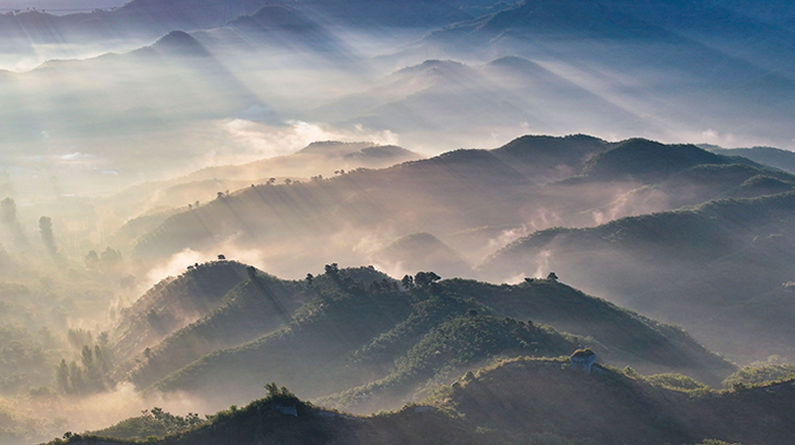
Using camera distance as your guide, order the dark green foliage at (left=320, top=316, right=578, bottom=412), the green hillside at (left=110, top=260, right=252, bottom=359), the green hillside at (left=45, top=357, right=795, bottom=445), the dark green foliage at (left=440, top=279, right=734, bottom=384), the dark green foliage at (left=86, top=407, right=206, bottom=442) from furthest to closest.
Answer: the green hillside at (left=110, top=260, right=252, bottom=359)
the dark green foliage at (left=440, top=279, right=734, bottom=384)
the dark green foliage at (left=320, top=316, right=578, bottom=412)
the dark green foliage at (left=86, top=407, right=206, bottom=442)
the green hillside at (left=45, top=357, right=795, bottom=445)

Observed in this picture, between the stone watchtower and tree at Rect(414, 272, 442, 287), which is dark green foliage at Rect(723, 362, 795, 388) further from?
tree at Rect(414, 272, 442, 287)

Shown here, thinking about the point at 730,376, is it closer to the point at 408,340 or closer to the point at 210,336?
the point at 408,340

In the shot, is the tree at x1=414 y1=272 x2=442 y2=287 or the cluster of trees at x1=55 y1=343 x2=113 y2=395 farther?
the cluster of trees at x1=55 y1=343 x2=113 y2=395

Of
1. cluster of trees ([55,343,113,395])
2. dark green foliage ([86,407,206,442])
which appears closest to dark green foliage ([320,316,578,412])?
dark green foliage ([86,407,206,442])

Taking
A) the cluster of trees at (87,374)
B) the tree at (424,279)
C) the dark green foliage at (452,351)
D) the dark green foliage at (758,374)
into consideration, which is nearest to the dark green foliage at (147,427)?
the dark green foliage at (452,351)

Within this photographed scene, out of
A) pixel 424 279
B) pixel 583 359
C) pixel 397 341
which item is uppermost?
pixel 583 359

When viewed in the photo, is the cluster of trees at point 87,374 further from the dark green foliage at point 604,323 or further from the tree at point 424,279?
the dark green foliage at point 604,323

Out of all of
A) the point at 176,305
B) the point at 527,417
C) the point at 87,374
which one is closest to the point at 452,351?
the point at 527,417

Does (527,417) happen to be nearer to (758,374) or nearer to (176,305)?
(758,374)

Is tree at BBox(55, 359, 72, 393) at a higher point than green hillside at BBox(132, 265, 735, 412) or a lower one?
lower

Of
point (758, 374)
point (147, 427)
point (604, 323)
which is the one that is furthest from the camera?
point (604, 323)
